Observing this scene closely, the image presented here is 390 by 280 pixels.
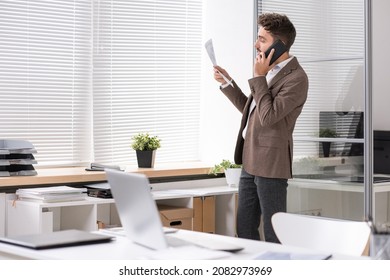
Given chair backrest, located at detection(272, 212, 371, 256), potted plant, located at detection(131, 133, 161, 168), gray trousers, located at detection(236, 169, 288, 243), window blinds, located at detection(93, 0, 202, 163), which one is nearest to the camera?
chair backrest, located at detection(272, 212, 371, 256)

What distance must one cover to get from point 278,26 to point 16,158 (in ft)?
5.83

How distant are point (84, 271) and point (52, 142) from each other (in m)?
2.98

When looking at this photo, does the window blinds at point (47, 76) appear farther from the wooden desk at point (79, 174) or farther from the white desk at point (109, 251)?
the white desk at point (109, 251)

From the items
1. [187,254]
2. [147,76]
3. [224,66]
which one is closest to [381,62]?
[224,66]

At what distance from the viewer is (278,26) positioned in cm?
424

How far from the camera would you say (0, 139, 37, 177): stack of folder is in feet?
15.1

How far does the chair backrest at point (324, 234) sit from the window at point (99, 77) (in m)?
2.42

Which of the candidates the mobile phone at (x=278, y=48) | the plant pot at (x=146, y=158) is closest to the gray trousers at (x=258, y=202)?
the mobile phone at (x=278, y=48)

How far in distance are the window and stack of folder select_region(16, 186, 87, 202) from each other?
24.5 inches

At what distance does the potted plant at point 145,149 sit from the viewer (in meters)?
5.41

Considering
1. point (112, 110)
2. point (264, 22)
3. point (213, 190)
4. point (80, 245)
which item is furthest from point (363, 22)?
point (80, 245)

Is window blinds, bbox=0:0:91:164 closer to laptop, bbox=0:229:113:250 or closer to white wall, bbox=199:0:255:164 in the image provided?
white wall, bbox=199:0:255:164

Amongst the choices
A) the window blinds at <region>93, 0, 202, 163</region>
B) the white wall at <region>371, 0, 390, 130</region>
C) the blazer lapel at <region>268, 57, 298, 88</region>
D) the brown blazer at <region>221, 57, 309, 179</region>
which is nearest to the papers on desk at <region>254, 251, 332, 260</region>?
the brown blazer at <region>221, 57, 309, 179</region>

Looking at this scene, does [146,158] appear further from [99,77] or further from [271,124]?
[271,124]
